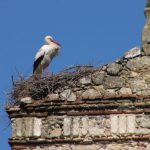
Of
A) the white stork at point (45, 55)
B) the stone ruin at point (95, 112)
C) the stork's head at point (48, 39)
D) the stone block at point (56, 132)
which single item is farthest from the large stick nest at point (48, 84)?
the stork's head at point (48, 39)

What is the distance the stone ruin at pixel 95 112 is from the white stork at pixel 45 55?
1852 millimetres

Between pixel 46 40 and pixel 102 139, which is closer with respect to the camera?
pixel 102 139

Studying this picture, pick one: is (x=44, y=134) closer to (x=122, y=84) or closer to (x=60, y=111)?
(x=60, y=111)

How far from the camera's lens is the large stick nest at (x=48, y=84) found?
12609 mm

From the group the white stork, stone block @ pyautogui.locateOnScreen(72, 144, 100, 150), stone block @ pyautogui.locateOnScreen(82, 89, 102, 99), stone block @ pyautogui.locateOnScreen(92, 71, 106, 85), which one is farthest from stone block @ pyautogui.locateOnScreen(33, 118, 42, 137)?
the white stork

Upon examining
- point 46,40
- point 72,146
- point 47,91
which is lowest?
point 72,146

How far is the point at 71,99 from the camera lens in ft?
40.6

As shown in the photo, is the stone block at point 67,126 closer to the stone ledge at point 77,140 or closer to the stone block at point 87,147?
the stone ledge at point 77,140

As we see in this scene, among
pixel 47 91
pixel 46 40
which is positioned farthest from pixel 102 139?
pixel 46 40

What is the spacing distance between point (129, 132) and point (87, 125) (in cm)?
59

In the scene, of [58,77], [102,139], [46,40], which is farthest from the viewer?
[46,40]

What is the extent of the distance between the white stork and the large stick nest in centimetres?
122

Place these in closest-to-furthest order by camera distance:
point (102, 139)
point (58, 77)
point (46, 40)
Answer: point (102, 139) → point (58, 77) → point (46, 40)

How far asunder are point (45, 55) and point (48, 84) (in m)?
2.38
